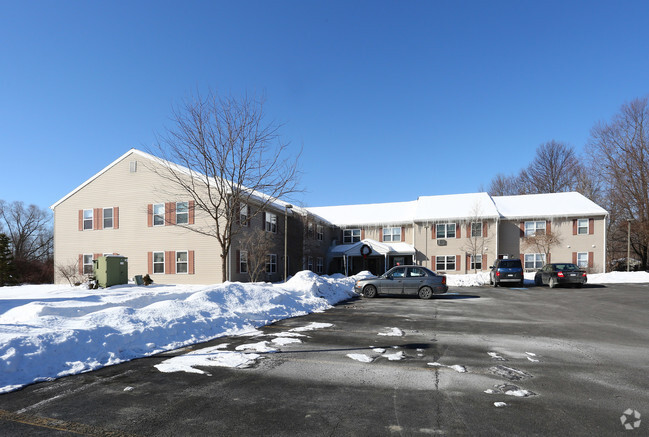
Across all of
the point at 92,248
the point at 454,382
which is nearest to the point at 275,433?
the point at 454,382

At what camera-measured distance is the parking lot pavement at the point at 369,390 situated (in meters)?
4.32

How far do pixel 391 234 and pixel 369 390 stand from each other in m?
35.7

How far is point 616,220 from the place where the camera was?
48781 mm

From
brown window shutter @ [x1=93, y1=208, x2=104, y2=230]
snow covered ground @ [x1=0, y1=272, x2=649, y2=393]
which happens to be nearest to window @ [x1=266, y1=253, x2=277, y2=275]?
brown window shutter @ [x1=93, y1=208, x2=104, y2=230]

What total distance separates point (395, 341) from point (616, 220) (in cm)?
5216

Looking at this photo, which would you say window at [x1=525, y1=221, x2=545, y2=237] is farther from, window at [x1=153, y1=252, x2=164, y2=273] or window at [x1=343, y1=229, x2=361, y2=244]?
window at [x1=153, y1=252, x2=164, y2=273]

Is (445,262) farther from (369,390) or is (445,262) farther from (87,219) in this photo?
(369,390)

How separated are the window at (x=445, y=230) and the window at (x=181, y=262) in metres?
23.1

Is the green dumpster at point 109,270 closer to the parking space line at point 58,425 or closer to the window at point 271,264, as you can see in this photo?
the window at point 271,264

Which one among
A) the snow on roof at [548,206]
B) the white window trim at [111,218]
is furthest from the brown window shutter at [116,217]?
the snow on roof at [548,206]

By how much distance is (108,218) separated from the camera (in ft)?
94.1

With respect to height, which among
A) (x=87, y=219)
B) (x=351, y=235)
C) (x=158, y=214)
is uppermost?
(x=158, y=214)

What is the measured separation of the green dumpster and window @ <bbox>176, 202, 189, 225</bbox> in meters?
4.52

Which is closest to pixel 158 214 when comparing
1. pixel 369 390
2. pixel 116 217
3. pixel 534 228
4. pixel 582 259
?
pixel 116 217
